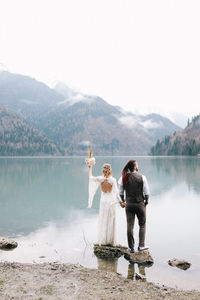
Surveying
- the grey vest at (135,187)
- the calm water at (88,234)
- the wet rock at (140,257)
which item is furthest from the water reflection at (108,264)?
the grey vest at (135,187)

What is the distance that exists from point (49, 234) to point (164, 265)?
26.3 ft

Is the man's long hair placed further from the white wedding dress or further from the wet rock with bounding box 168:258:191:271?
the wet rock with bounding box 168:258:191:271

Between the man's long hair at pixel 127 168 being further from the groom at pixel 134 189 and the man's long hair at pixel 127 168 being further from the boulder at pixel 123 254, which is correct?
the boulder at pixel 123 254

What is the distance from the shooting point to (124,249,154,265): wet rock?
1115cm

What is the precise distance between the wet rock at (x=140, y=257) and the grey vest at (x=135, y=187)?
84.0 inches

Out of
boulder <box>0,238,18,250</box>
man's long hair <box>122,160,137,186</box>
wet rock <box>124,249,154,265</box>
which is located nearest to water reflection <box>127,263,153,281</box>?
wet rock <box>124,249,154,265</box>

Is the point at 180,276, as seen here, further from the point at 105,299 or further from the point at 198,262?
the point at 105,299

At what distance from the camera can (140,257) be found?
37.1 ft

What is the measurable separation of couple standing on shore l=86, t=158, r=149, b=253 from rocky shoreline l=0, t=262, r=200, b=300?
8.36 feet

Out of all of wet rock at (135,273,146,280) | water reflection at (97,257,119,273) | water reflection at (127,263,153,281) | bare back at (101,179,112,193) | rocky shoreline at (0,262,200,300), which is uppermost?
bare back at (101,179,112,193)

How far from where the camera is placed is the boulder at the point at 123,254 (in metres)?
11.2

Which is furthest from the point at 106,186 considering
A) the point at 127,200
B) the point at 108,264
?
the point at 108,264

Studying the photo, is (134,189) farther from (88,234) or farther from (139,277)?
(88,234)

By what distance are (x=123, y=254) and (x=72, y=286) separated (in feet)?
13.3
